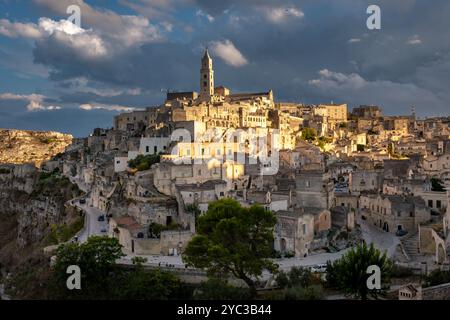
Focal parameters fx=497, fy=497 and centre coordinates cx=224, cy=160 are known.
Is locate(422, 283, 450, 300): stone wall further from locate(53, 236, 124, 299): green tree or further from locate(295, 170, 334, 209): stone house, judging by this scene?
locate(53, 236, 124, 299): green tree

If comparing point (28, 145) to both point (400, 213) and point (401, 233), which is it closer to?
point (400, 213)

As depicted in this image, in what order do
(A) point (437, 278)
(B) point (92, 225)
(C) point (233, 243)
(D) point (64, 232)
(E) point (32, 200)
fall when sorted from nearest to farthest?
(A) point (437, 278) → (C) point (233, 243) → (B) point (92, 225) → (D) point (64, 232) → (E) point (32, 200)

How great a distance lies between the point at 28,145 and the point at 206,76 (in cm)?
4769

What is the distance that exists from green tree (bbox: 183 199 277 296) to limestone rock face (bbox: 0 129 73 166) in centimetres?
8228

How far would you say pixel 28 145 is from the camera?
114m

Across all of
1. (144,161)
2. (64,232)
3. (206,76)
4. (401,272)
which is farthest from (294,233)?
(206,76)

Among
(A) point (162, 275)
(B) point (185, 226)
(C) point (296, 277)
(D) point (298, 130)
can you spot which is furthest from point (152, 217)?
(D) point (298, 130)

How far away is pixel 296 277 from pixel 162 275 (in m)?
7.64

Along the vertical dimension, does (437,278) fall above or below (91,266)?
above

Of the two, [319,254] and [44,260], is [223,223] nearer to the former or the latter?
[319,254]

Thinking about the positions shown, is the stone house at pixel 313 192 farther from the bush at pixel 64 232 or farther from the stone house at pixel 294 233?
the bush at pixel 64 232

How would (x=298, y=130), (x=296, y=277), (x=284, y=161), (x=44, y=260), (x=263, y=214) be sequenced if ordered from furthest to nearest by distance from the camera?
(x=298, y=130)
(x=284, y=161)
(x=44, y=260)
(x=263, y=214)
(x=296, y=277)

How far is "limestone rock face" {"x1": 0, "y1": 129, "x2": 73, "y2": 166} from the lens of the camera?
109m

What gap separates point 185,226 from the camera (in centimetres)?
3762
